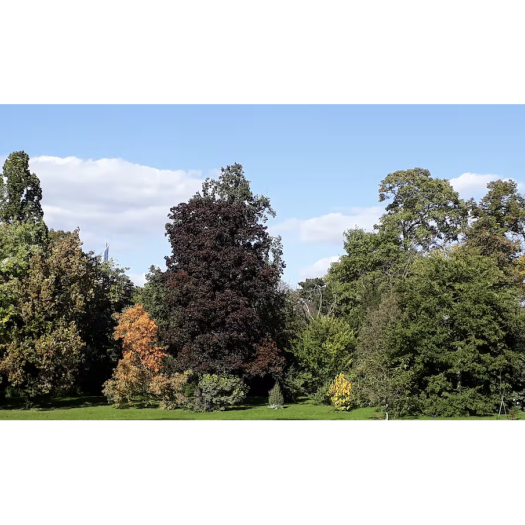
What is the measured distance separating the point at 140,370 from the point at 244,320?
3.39 meters

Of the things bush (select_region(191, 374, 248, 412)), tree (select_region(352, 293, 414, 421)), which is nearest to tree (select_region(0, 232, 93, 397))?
bush (select_region(191, 374, 248, 412))

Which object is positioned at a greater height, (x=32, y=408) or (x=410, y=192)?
(x=410, y=192)

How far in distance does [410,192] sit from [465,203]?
7.43 feet

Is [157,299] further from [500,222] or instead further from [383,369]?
[500,222]

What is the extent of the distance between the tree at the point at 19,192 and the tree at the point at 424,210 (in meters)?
12.7

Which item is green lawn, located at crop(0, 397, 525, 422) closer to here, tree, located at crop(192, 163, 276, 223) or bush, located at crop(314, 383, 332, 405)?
bush, located at crop(314, 383, 332, 405)

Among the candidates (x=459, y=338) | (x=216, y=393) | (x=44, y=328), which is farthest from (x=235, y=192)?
(x=459, y=338)

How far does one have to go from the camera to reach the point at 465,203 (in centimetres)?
2525

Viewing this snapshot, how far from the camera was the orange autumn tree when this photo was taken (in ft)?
58.3
